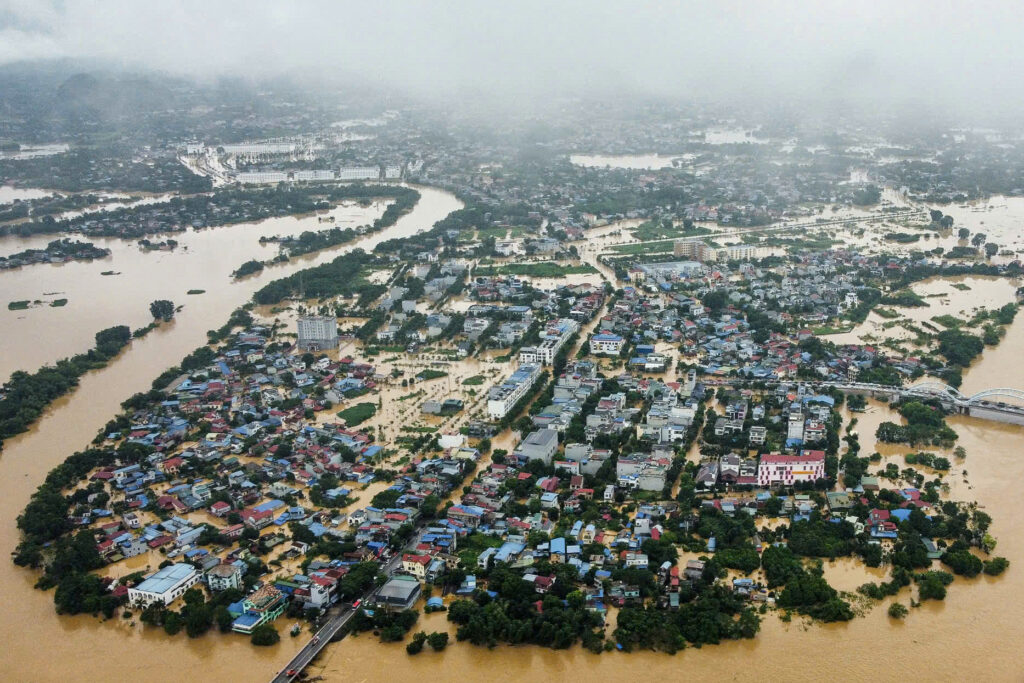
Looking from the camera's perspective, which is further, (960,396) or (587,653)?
(960,396)

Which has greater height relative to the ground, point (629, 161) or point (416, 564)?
point (629, 161)

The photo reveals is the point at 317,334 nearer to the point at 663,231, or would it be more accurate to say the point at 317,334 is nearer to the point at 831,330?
the point at 831,330

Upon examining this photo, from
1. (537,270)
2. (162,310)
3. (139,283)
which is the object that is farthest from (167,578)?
(537,270)

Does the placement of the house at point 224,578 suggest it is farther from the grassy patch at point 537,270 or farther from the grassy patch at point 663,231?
the grassy patch at point 663,231

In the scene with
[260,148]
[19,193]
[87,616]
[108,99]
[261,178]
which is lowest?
[87,616]

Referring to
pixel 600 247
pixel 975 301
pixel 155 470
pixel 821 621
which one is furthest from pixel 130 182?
pixel 821 621

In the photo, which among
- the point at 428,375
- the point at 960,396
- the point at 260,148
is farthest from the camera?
the point at 260,148

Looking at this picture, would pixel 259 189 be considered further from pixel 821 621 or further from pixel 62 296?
pixel 821 621

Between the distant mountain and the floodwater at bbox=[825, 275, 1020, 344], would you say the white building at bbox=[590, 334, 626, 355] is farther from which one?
the distant mountain
